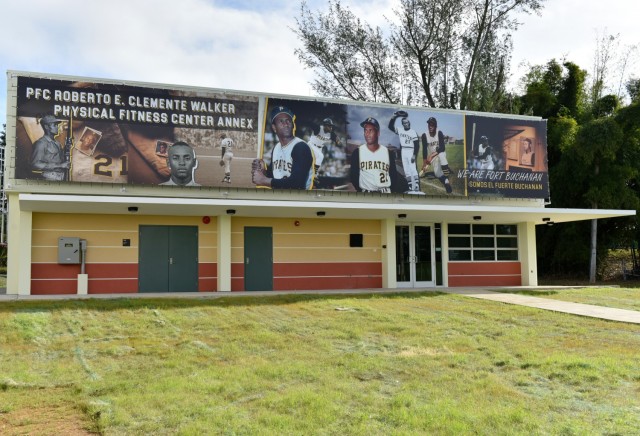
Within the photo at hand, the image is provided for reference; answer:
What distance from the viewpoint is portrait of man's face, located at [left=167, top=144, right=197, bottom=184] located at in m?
18.0

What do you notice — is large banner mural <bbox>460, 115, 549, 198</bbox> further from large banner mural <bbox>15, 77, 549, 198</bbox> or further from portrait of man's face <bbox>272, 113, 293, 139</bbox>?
portrait of man's face <bbox>272, 113, 293, 139</bbox>

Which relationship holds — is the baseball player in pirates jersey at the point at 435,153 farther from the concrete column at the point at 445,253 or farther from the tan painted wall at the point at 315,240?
the tan painted wall at the point at 315,240

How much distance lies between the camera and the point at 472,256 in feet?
71.1

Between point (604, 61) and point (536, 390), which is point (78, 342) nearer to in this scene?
point (536, 390)

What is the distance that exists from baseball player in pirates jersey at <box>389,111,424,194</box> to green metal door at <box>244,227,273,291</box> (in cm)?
491

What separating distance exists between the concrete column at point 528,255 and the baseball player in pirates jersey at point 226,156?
35.5 feet

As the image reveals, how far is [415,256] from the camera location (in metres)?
20.8

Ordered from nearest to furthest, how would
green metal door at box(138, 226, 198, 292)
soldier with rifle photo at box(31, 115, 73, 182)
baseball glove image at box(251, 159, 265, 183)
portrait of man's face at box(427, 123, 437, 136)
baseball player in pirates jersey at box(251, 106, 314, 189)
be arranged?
soldier with rifle photo at box(31, 115, 73, 182) < green metal door at box(138, 226, 198, 292) < baseball glove image at box(251, 159, 265, 183) < baseball player in pirates jersey at box(251, 106, 314, 189) < portrait of man's face at box(427, 123, 437, 136)

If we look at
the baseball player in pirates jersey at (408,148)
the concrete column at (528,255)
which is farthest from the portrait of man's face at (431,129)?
the concrete column at (528,255)

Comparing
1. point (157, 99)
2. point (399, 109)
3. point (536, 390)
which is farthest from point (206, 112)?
point (536, 390)

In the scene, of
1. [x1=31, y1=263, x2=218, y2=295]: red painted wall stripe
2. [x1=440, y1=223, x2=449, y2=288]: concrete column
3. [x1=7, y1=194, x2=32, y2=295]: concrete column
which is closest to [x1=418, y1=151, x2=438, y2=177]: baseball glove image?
[x1=440, y1=223, x2=449, y2=288]: concrete column

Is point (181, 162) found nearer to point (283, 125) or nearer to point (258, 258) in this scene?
point (283, 125)

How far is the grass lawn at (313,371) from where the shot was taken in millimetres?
5727

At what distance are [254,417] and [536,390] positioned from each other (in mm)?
3276
